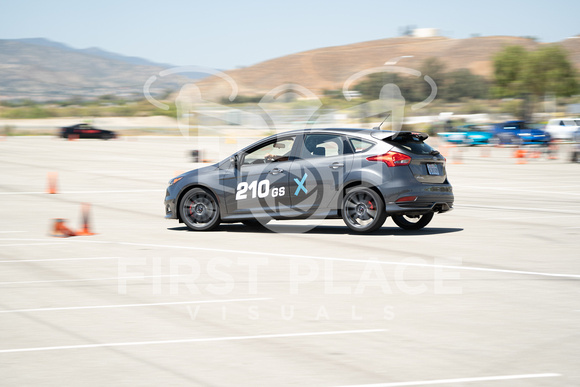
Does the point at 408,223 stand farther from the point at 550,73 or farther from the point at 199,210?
the point at 550,73

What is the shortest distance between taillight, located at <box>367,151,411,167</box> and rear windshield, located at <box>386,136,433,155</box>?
18 centimetres

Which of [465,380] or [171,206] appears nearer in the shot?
[465,380]

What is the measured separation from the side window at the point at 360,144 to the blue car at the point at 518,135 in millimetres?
35641

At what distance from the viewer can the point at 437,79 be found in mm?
117750

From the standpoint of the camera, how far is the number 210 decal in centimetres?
1193

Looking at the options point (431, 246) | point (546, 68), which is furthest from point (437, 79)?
point (431, 246)

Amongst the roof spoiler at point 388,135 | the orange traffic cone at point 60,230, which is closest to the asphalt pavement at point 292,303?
the orange traffic cone at point 60,230

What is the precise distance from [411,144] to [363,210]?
133 cm

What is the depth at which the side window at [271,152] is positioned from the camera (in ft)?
39.7

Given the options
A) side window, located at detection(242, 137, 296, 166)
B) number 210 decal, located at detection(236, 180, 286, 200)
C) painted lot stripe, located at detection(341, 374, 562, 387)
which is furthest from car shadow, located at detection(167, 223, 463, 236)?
painted lot stripe, located at detection(341, 374, 562, 387)

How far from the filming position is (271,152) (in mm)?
12234

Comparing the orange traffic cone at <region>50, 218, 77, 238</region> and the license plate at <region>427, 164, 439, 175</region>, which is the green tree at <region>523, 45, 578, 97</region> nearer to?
the license plate at <region>427, 164, 439, 175</region>

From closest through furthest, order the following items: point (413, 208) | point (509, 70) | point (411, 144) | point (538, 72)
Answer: point (413, 208)
point (411, 144)
point (538, 72)
point (509, 70)

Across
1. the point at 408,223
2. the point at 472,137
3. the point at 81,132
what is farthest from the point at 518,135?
the point at 408,223
